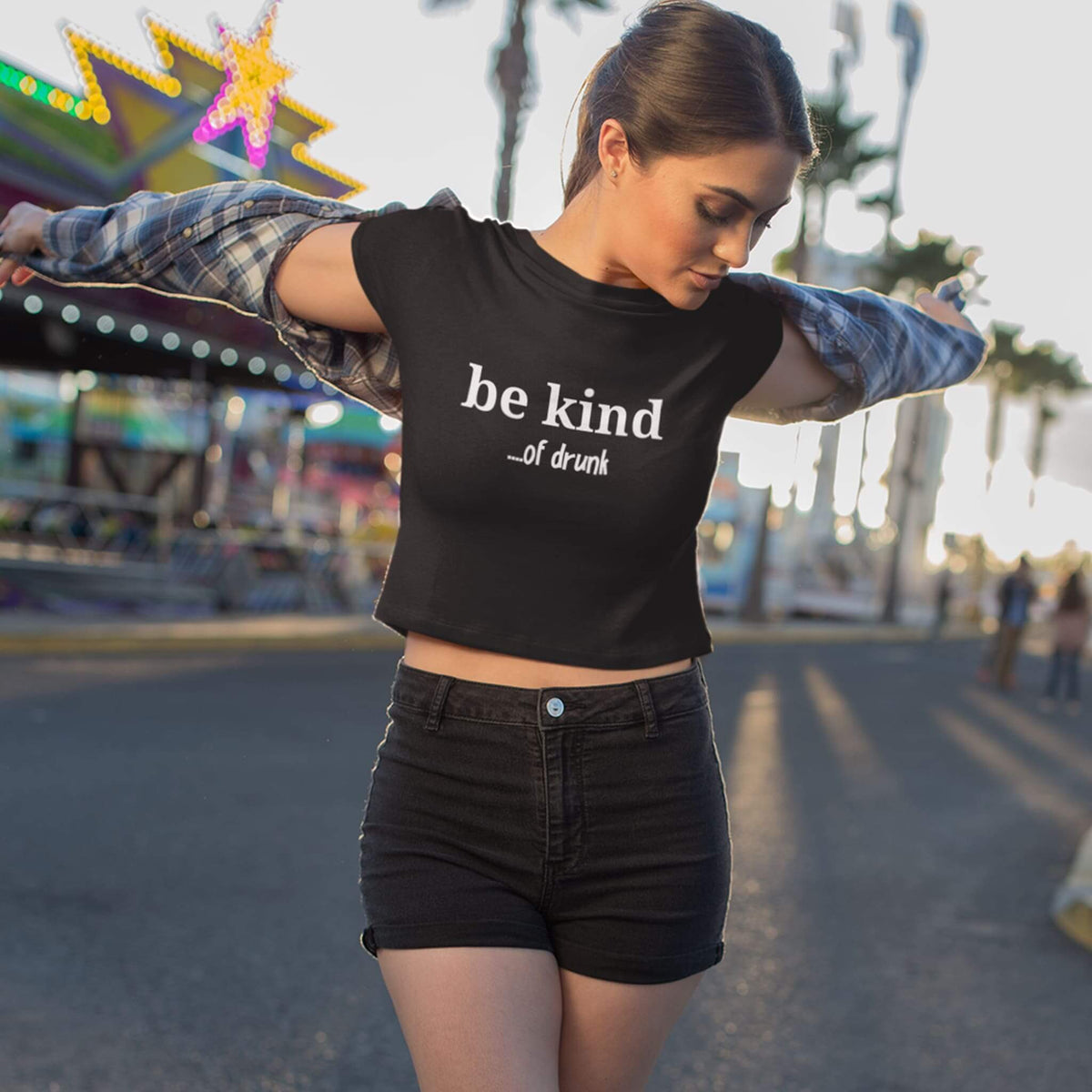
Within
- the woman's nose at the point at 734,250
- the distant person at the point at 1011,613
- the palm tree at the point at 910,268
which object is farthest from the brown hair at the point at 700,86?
the palm tree at the point at 910,268

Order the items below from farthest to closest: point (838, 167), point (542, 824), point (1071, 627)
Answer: point (838, 167)
point (1071, 627)
point (542, 824)

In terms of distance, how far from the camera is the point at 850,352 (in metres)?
2.07

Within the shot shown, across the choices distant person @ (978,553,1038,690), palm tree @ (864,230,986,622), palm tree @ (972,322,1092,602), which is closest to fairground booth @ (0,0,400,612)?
distant person @ (978,553,1038,690)

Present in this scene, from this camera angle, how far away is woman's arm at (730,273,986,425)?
2.02 metres

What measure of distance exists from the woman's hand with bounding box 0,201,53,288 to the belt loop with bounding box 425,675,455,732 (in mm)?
835

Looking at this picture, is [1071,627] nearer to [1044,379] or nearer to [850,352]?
[850,352]

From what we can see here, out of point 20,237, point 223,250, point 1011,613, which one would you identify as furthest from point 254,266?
point 1011,613

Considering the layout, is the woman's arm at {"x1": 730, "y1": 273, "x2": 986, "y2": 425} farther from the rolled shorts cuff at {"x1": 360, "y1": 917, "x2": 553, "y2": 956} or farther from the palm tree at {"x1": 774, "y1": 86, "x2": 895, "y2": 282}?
the palm tree at {"x1": 774, "y1": 86, "x2": 895, "y2": 282}

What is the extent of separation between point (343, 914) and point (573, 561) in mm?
3463

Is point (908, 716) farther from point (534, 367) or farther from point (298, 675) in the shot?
point (534, 367)

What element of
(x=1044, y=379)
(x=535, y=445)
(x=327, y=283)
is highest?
(x=1044, y=379)

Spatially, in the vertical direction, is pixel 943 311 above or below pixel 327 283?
above

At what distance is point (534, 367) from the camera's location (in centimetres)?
178

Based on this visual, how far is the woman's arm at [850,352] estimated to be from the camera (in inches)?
79.6
